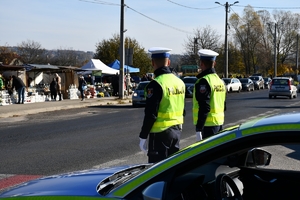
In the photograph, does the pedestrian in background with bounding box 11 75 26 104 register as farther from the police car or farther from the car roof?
the car roof

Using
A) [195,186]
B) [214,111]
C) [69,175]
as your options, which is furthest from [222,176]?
[214,111]

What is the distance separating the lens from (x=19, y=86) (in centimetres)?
2630

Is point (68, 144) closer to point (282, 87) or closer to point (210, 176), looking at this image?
point (210, 176)

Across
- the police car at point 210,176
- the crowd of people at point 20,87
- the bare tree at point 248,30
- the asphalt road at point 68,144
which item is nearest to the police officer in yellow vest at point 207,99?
the police car at point 210,176

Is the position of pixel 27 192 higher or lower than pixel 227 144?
lower

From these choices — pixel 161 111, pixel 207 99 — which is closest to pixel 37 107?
pixel 207 99

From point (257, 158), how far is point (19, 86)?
23674 millimetres

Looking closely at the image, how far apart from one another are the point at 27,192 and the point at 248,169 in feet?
5.22

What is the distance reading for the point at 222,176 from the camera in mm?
3264

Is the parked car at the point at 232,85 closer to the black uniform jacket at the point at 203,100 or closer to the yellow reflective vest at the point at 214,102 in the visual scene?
the yellow reflective vest at the point at 214,102

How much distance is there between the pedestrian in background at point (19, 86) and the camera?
26109mm

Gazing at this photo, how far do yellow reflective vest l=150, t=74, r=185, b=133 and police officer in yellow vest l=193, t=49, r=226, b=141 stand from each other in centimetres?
83

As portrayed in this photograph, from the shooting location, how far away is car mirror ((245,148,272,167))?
3.77 meters

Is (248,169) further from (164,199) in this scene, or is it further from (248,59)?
(248,59)
